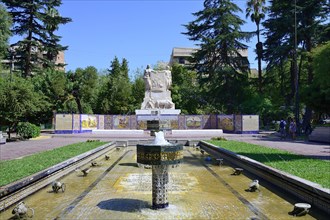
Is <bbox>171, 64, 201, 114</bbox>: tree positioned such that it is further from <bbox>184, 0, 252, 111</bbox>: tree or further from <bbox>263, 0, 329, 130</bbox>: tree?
<bbox>263, 0, 329, 130</bbox>: tree

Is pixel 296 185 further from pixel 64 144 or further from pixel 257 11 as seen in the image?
pixel 257 11

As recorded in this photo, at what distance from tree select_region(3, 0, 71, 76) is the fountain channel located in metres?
37.8

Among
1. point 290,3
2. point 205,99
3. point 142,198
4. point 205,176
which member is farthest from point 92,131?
point 142,198

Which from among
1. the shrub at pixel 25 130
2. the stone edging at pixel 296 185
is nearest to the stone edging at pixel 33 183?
the stone edging at pixel 296 185

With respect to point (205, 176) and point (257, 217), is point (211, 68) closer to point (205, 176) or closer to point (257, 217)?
point (205, 176)

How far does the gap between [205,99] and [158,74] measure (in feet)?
35.7

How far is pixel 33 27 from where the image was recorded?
4528cm

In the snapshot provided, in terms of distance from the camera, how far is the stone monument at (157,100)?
38.7 meters

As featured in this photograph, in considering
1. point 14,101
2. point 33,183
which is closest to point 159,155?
point 33,183

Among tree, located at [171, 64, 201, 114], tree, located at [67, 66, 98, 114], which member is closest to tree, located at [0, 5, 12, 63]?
tree, located at [67, 66, 98, 114]

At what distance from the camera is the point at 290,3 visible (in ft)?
129

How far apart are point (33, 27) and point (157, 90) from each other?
18.5 m

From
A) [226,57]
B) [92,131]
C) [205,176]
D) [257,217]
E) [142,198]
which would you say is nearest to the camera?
[257,217]

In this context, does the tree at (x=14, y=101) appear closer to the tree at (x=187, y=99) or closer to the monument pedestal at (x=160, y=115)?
the monument pedestal at (x=160, y=115)
